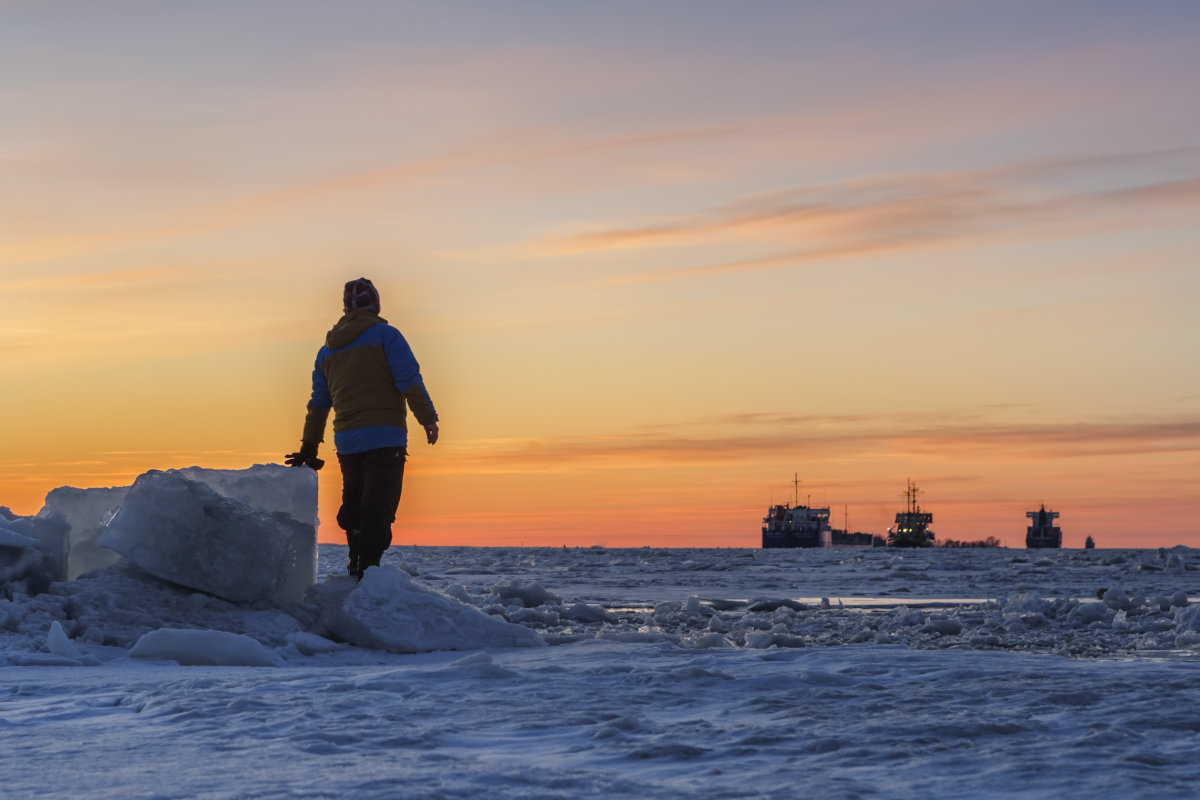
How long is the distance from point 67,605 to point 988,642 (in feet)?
15.4

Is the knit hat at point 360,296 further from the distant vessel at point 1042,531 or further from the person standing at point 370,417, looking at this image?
the distant vessel at point 1042,531

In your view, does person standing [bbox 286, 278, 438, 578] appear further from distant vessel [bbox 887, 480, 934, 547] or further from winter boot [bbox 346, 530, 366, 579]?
distant vessel [bbox 887, 480, 934, 547]

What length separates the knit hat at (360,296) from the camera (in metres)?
7.28

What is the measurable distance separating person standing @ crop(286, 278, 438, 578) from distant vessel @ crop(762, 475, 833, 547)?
103 metres

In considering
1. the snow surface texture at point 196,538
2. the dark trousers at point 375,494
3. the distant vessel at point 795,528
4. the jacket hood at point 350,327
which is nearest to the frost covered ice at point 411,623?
the snow surface texture at point 196,538

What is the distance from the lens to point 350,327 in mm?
7133

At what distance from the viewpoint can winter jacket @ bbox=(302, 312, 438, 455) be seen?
22.9ft

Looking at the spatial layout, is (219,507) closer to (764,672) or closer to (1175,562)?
(764,672)

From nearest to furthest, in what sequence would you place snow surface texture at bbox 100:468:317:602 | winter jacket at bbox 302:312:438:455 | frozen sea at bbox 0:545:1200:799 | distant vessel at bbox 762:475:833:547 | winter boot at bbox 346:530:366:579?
frozen sea at bbox 0:545:1200:799, snow surface texture at bbox 100:468:317:602, winter jacket at bbox 302:312:438:455, winter boot at bbox 346:530:366:579, distant vessel at bbox 762:475:833:547

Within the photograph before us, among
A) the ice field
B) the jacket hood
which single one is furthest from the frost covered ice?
the jacket hood

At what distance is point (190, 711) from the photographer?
3547 millimetres

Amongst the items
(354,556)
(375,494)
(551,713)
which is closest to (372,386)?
(375,494)

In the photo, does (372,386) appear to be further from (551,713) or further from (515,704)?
(551,713)

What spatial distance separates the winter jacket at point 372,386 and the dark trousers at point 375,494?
7cm
